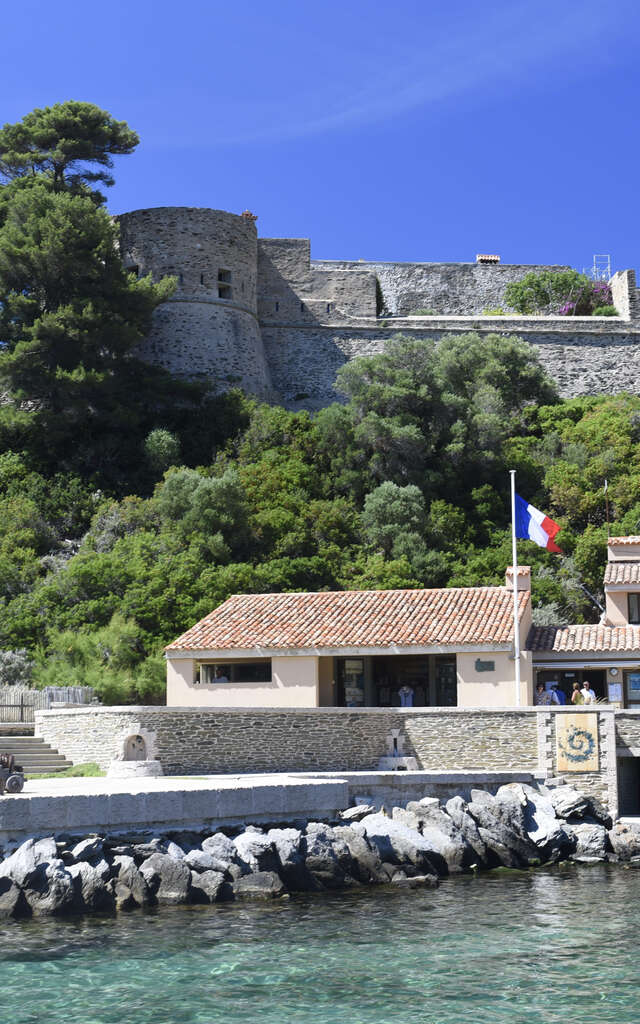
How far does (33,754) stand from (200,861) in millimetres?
7219

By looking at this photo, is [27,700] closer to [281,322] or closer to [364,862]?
[364,862]

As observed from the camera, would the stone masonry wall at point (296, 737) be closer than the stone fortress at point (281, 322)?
Yes

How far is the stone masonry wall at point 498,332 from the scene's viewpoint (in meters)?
53.9

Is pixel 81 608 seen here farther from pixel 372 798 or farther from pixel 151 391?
pixel 372 798

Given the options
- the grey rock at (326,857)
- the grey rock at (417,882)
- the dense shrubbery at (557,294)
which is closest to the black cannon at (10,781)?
the grey rock at (326,857)

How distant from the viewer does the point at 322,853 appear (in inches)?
752

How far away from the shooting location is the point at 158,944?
14922 mm

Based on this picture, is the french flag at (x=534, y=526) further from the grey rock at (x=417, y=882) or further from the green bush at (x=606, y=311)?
the green bush at (x=606, y=311)

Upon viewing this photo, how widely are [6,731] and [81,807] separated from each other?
876 centimetres

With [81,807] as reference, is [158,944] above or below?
below

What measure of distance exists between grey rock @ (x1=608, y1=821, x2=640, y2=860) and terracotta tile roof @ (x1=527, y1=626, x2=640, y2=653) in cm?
578

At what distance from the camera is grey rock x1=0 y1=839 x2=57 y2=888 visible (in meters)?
16.4

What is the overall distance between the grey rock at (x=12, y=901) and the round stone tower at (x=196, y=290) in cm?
3521

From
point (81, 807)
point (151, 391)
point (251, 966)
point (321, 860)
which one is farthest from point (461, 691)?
point (151, 391)
